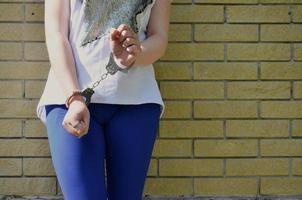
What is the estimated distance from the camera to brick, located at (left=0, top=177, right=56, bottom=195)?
11.9 ft

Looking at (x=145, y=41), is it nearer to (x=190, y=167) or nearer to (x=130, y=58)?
(x=130, y=58)

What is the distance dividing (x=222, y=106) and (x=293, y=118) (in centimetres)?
46

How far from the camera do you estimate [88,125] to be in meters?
2.13

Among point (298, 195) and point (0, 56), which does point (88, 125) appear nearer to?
point (0, 56)

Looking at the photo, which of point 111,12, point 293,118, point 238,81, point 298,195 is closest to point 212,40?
point 238,81

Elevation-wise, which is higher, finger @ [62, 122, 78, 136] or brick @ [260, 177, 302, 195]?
finger @ [62, 122, 78, 136]

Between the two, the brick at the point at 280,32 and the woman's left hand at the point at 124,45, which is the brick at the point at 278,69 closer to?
the brick at the point at 280,32

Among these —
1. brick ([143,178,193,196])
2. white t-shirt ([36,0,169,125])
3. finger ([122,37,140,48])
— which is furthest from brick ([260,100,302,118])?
finger ([122,37,140,48])

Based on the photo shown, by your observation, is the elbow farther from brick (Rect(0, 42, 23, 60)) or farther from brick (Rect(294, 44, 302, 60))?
brick (Rect(294, 44, 302, 60))

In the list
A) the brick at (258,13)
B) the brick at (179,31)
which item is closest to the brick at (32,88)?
the brick at (179,31)

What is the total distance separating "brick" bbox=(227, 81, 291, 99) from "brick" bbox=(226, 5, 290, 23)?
1.28 ft

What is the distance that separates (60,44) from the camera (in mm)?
2227

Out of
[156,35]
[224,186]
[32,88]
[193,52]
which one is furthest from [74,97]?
[224,186]

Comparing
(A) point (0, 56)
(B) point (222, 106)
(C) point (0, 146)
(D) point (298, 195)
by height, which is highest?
(A) point (0, 56)
